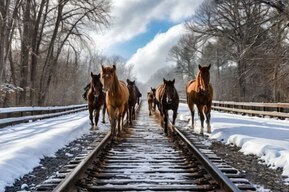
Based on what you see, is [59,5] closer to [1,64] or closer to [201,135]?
[1,64]

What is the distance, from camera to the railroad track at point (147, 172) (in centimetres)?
550

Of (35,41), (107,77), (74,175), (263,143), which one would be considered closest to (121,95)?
(107,77)

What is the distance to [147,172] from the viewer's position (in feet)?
21.9

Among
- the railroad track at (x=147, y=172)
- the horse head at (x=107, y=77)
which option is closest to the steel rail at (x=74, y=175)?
the railroad track at (x=147, y=172)

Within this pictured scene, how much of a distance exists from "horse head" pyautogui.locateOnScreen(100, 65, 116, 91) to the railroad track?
2.13 meters

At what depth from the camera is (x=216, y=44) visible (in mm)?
45406

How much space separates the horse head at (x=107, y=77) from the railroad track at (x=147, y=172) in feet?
7.00

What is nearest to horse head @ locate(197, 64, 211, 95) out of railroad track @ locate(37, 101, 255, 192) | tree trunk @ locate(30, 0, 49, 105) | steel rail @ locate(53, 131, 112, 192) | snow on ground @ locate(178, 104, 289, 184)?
snow on ground @ locate(178, 104, 289, 184)

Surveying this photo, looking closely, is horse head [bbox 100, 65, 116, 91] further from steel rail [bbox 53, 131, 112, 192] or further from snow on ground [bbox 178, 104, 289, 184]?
snow on ground [bbox 178, 104, 289, 184]

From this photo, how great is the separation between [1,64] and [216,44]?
29.4 meters

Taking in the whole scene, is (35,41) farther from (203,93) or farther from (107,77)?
(107,77)

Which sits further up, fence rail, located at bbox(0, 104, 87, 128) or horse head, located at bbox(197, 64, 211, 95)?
horse head, located at bbox(197, 64, 211, 95)

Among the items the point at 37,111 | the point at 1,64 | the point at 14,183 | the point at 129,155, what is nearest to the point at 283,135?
the point at 129,155

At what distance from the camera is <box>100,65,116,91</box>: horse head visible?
11.2 metres
